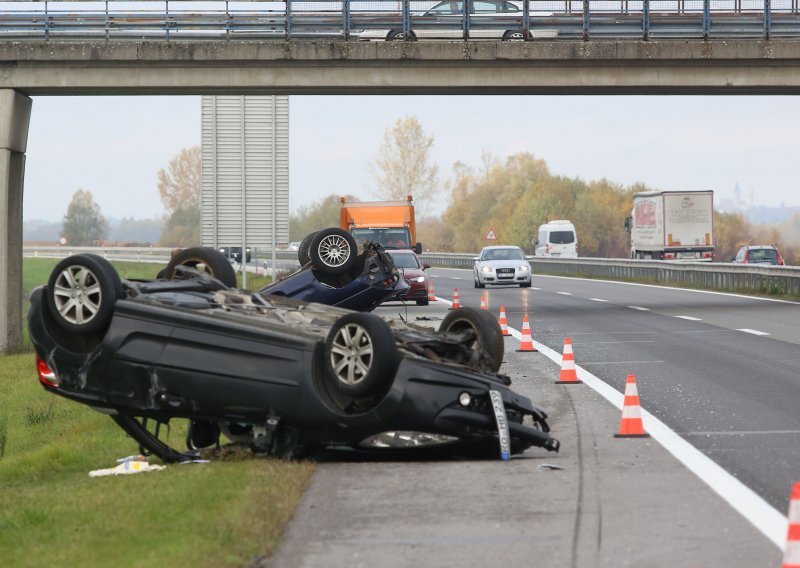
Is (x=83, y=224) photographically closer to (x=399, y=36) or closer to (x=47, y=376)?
(x=399, y=36)

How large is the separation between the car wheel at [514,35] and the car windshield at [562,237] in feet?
137

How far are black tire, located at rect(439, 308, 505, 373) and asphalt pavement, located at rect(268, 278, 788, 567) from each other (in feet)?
2.60

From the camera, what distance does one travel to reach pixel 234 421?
10336mm

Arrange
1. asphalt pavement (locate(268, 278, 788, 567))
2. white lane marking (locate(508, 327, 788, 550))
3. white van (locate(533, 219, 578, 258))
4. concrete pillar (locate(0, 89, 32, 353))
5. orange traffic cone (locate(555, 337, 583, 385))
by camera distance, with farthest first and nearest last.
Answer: white van (locate(533, 219, 578, 258)) < concrete pillar (locate(0, 89, 32, 353)) < orange traffic cone (locate(555, 337, 583, 385)) < white lane marking (locate(508, 327, 788, 550)) < asphalt pavement (locate(268, 278, 788, 567))

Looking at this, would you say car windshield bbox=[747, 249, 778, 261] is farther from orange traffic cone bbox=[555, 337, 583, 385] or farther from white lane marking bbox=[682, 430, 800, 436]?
white lane marking bbox=[682, 430, 800, 436]

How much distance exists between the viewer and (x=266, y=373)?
10078mm

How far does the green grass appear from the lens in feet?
24.3

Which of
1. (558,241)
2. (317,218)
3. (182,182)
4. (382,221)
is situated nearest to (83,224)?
(182,182)

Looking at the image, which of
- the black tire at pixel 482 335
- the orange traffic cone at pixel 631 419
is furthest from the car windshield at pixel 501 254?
the black tire at pixel 482 335

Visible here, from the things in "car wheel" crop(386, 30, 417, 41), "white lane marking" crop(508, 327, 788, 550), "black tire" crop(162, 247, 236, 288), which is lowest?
"white lane marking" crop(508, 327, 788, 550)

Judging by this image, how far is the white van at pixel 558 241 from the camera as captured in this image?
2950 inches

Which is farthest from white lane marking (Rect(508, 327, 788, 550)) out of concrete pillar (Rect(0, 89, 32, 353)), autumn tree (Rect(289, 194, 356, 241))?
autumn tree (Rect(289, 194, 356, 241))

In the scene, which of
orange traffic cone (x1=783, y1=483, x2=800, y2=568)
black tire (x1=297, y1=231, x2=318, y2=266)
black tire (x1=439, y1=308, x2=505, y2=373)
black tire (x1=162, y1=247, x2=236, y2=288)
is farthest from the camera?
black tire (x1=297, y1=231, x2=318, y2=266)

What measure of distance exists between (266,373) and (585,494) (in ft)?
8.33
